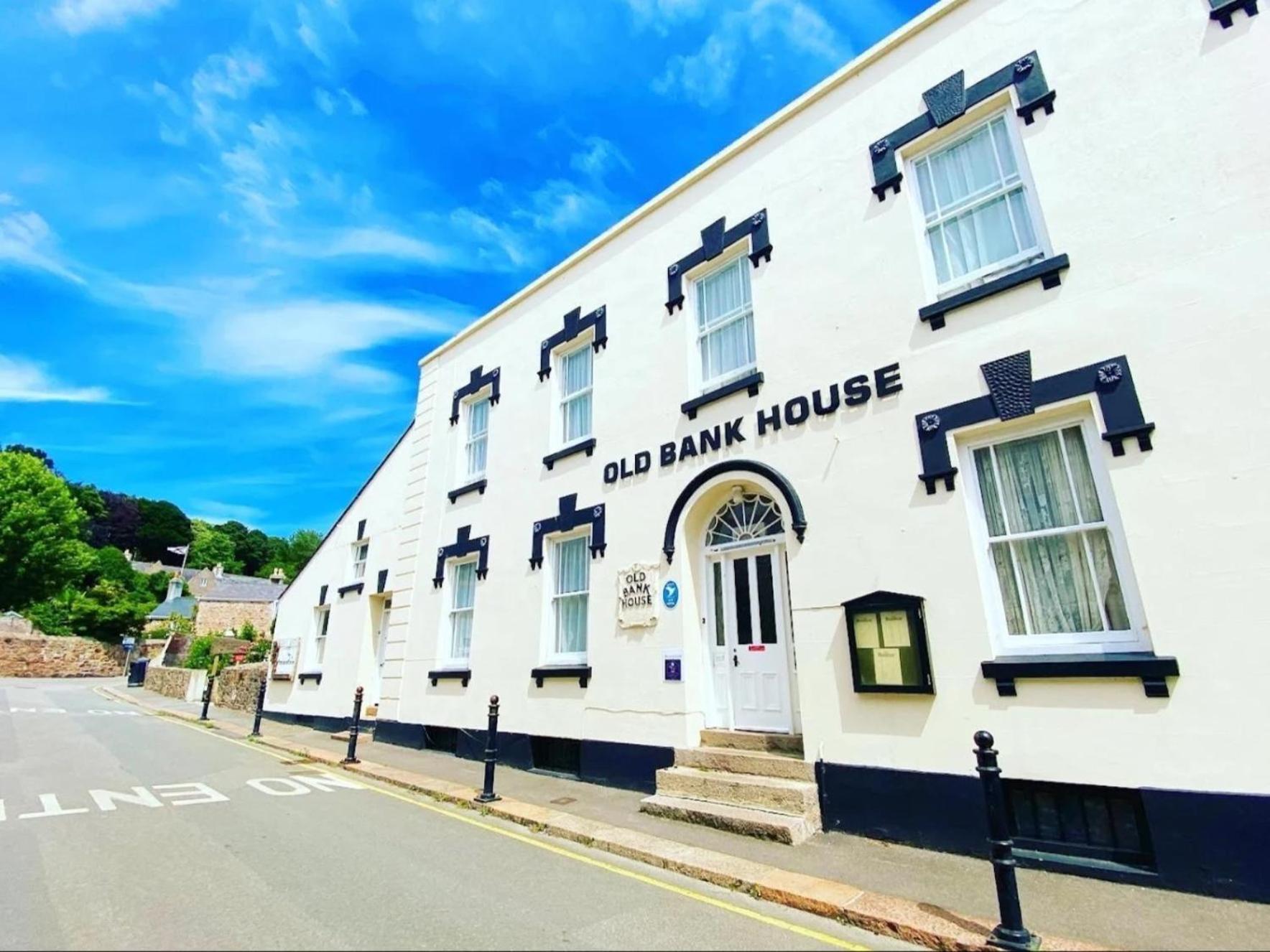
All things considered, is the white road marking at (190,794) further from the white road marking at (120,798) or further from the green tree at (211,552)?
the green tree at (211,552)

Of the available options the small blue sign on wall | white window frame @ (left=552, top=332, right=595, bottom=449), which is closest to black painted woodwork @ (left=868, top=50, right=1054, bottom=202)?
white window frame @ (left=552, top=332, right=595, bottom=449)

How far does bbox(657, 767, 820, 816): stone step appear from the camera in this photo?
6.24 m

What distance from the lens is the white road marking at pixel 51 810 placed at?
678cm

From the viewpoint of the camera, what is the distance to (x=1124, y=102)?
19.4 feet

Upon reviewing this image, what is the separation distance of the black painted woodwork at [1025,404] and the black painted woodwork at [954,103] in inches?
110

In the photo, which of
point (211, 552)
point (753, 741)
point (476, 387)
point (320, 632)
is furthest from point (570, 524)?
point (211, 552)

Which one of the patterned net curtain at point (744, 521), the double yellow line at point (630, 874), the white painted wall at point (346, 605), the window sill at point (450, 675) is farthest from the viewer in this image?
the white painted wall at point (346, 605)

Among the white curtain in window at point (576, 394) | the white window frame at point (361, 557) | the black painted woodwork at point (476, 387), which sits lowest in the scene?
the white window frame at point (361, 557)

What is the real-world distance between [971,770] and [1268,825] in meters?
1.86

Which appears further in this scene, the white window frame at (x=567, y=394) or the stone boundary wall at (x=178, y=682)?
the stone boundary wall at (x=178, y=682)

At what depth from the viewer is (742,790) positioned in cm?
662

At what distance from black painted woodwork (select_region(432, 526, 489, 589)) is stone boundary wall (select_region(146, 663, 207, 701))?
16.9 metres

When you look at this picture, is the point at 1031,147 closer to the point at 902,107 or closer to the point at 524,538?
the point at 902,107

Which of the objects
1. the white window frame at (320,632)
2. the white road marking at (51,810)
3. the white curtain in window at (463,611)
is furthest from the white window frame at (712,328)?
the white window frame at (320,632)
